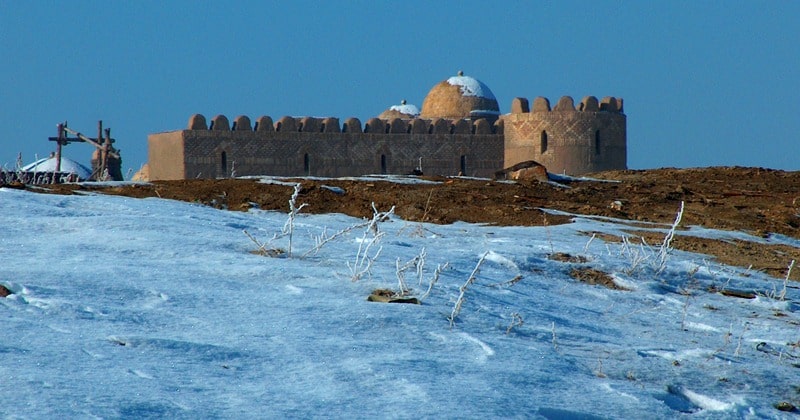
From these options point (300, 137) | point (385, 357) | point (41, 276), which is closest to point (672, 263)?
point (385, 357)

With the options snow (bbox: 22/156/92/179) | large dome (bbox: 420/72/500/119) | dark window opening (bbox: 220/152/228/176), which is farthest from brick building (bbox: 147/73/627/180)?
snow (bbox: 22/156/92/179)

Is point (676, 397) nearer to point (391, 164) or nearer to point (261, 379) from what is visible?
point (261, 379)

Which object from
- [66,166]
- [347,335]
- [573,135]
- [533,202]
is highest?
[573,135]

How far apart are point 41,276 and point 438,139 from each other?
28669mm

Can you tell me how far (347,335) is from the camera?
3.43 metres

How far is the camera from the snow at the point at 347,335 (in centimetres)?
283

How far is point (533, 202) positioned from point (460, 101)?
28.9 m

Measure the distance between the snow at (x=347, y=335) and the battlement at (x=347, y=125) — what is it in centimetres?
2455

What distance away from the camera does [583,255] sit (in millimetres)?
5535

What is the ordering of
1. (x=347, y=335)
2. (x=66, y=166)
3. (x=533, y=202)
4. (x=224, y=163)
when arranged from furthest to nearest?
(x=66, y=166) < (x=224, y=163) < (x=533, y=202) < (x=347, y=335)

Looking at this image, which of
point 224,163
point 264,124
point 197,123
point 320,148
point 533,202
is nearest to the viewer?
point 533,202

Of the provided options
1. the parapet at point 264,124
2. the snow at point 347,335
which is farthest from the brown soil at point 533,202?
the parapet at point 264,124

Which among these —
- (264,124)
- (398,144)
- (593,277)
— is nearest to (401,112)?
(398,144)

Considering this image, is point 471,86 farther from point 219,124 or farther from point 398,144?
point 219,124
